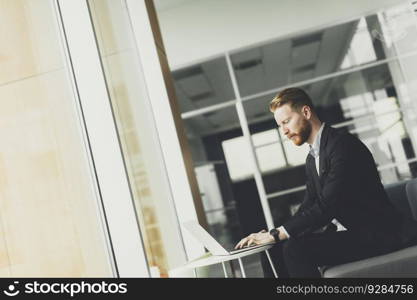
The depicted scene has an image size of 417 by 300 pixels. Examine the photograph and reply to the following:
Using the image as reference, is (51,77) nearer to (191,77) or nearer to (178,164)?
(178,164)

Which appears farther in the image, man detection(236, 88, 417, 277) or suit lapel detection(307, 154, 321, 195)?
suit lapel detection(307, 154, 321, 195)

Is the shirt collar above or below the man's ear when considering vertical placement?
below

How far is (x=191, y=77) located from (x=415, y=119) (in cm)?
370

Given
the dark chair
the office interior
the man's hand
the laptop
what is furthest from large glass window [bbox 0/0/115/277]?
the dark chair

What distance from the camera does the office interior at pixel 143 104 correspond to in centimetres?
203

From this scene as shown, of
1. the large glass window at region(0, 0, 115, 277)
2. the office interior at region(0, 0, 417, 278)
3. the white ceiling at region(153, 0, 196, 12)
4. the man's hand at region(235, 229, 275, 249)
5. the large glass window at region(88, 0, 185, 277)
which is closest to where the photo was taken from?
the large glass window at region(0, 0, 115, 277)

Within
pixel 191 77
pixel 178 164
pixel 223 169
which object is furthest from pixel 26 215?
pixel 223 169

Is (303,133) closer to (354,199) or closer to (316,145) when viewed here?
(316,145)

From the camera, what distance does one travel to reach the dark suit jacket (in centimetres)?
232

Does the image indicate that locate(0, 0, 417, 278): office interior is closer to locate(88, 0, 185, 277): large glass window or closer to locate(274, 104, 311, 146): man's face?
locate(88, 0, 185, 277): large glass window

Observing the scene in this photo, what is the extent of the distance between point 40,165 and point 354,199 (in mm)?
1492

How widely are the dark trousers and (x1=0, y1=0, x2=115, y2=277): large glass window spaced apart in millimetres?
960

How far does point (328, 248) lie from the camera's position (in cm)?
234

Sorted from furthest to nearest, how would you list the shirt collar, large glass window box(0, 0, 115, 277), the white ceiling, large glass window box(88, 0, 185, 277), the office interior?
the white ceiling → large glass window box(88, 0, 185, 277) → the shirt collar → the office interior → large glass window box(0, 0, 115, 277)
